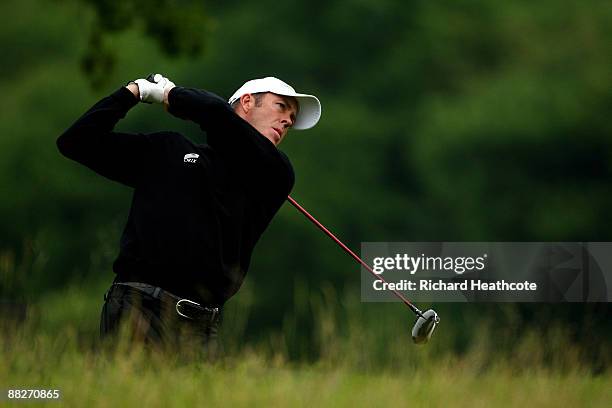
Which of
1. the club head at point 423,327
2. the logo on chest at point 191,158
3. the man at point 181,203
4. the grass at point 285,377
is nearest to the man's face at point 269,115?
the man at point 181,203

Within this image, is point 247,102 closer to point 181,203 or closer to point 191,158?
point 191,158

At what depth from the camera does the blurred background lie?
24.8 m

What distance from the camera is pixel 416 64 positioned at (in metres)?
28.7

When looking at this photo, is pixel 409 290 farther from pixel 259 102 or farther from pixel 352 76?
pixel 352 76

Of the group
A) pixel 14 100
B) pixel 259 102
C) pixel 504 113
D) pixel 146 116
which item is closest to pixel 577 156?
pixel 504 113

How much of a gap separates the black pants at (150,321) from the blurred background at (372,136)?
16815 millimetres

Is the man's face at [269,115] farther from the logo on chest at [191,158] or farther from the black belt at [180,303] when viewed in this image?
the black belt at [180,303]

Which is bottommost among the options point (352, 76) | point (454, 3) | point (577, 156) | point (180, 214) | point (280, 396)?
point (280, 396)

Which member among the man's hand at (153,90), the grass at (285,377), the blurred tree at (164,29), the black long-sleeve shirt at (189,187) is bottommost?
the grass at (285,377)

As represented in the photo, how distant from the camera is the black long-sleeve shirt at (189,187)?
5523 mm

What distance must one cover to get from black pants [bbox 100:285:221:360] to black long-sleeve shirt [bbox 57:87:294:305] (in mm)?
75

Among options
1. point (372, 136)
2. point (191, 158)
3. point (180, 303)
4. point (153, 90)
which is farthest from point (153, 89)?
point (372, 136)

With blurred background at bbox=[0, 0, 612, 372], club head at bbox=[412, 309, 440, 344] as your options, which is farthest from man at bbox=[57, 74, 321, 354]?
blurred background at bbox=[0, 0, 612, 372]

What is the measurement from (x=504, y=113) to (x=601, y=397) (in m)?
20.4
